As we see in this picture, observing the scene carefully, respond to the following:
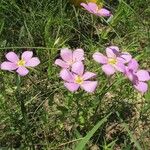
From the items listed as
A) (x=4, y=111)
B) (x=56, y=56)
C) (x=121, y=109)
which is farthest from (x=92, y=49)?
(x=4, y=111)

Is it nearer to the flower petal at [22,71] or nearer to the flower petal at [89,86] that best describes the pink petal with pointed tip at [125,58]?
the flower petal at [89,86]

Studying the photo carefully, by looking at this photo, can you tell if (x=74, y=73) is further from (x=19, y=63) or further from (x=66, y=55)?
(x=19, y=63)

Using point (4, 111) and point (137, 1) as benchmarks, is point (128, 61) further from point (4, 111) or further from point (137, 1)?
point (137, 1)

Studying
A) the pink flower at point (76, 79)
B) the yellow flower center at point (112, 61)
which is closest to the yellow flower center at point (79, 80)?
the pink flower at point (76, 79)

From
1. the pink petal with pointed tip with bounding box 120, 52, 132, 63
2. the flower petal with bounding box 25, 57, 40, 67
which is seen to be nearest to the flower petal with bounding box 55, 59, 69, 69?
the flower petal with bounding box 25, 57, 40, 67

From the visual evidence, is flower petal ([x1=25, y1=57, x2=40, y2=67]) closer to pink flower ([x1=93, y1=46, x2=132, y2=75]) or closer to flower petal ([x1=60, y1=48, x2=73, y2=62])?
flower petal ([x1=60, y1=48, x2=73, y2=62])

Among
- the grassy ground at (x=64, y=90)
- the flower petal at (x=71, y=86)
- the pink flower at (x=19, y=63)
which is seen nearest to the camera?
the flower petal at (x=71, y=86)
